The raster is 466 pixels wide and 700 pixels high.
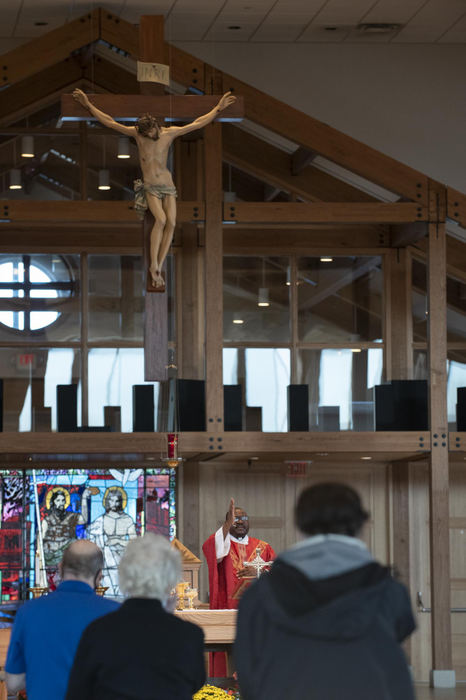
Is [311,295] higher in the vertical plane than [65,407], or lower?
higher

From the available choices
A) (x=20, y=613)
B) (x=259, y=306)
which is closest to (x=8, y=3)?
(x=259, y=306)

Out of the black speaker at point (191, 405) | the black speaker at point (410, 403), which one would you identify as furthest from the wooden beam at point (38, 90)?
the black speaker at point (410, 403)

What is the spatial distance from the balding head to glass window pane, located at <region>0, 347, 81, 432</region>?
8.62 m

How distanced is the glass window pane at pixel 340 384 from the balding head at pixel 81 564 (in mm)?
8930

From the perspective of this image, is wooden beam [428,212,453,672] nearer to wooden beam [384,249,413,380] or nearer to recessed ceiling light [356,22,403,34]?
wooden beam [384,249,413,380]

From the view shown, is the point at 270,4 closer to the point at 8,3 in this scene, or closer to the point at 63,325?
the point at 8,3

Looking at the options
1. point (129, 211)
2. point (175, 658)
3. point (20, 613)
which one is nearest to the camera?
point (175, 658)

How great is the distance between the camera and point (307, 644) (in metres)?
2.84

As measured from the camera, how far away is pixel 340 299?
13398 mm

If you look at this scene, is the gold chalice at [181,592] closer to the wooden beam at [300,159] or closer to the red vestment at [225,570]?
the red vestment at [225,570]

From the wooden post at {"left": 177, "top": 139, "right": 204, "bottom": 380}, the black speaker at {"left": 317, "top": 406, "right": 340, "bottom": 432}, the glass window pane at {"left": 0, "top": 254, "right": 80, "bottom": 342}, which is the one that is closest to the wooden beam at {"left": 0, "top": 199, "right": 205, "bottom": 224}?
the wooden post at {"left": 177, "top": 139, "right": 204, "bottom": 380}

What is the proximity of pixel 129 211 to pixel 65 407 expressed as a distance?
2.26m

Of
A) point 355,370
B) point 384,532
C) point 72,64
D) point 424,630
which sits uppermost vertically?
point 72,64

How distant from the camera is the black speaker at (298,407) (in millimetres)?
12250
